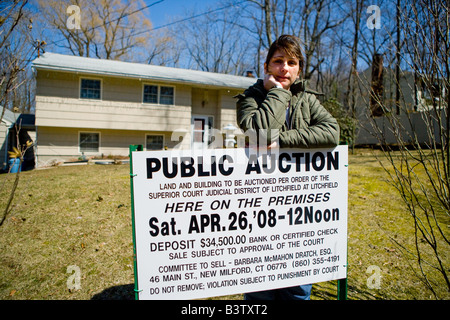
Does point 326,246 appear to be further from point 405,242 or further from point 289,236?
point 405,242

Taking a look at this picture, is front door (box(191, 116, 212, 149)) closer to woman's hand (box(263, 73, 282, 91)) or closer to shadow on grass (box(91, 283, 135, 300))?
shadow on grass (box(91, 283, 135, 300))

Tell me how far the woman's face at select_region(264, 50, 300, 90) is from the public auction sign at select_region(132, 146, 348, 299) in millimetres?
522

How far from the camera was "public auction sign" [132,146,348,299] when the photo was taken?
5.87ft

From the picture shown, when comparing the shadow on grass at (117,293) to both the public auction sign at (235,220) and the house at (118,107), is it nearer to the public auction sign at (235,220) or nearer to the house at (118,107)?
the public auction sign at (235,220)

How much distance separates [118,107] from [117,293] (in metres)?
13.4

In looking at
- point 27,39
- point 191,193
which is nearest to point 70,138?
point 27,39

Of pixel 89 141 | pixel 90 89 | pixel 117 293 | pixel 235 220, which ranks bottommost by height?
pixel 117 293

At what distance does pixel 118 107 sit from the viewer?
581 inches

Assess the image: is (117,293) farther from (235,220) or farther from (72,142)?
(72,142)

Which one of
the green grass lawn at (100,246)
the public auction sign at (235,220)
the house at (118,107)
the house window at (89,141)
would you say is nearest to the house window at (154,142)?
the house at (118,107)

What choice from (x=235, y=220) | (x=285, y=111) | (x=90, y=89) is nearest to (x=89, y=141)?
(x=90, y=89)

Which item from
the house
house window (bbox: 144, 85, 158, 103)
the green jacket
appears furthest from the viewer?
house window (bbox: 144, 85, 158, 103)

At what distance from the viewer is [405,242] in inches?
159

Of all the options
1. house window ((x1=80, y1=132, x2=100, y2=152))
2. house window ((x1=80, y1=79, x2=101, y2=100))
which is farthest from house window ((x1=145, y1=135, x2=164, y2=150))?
house window ((x1=80, y1=79, x2=101, y2=100))
